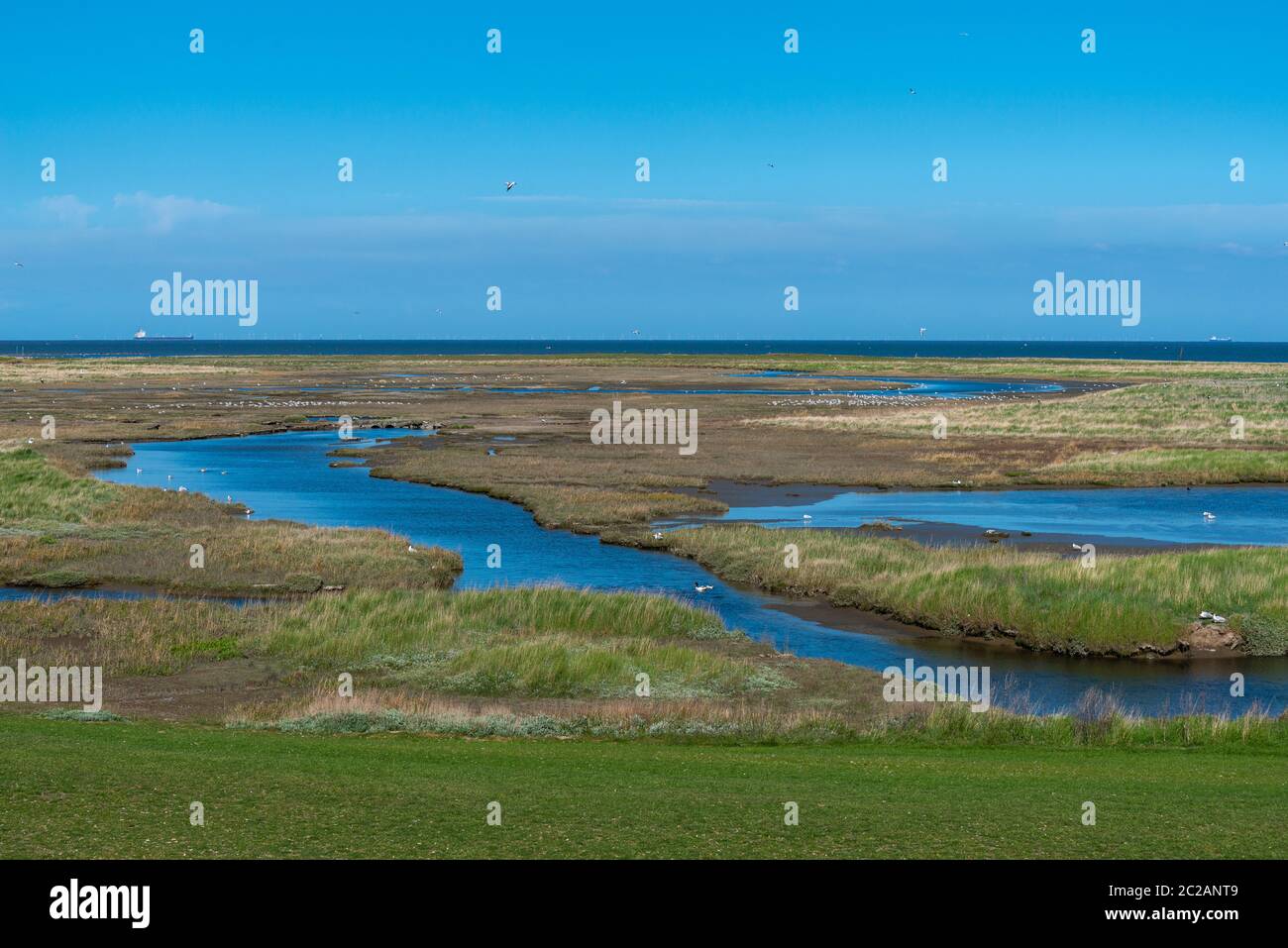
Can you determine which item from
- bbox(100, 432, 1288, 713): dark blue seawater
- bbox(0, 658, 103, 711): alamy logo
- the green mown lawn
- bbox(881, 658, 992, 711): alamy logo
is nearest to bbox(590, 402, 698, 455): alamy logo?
bbox(100, 432, 1288, 713): dark blue seawater

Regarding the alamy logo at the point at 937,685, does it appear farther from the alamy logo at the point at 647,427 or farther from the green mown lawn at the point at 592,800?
the alamy logo at the point at 647,427

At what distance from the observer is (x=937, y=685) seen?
93.1ft

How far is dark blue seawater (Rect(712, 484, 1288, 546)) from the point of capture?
51.8m

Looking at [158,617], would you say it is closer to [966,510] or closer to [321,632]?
[321,632]

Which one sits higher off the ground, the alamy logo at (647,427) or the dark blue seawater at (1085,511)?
the alamy logo at (647,427)

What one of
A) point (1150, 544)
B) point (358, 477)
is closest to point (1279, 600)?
point (1150, 544)

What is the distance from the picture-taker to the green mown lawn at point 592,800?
1299 centimetres
